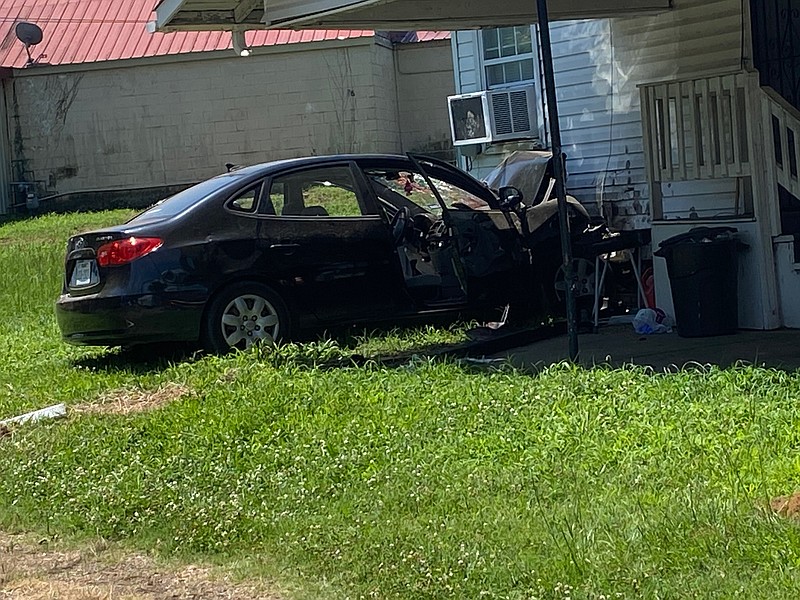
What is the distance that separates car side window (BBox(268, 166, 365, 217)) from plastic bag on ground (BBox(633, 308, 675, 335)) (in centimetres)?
234

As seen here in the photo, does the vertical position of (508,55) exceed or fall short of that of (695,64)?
it exceeds it

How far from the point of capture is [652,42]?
1107 centimetres

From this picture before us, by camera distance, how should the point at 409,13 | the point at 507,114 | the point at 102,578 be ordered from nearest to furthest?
the point at 102,578 < the point at 409,13 < the point at 507,114

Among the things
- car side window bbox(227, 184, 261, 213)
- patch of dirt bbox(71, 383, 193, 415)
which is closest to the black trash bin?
car side window bbox(227, 184, 261, 213)

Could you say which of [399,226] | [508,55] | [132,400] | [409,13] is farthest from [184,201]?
[508,55]

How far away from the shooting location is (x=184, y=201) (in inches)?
368

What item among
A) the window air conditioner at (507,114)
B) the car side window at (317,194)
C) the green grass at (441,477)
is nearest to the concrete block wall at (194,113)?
the window air conditioner at (507,114)

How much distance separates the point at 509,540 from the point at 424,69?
18.6 metres

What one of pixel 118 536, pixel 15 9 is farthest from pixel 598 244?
pixel 15 9

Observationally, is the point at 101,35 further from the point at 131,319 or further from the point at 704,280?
the point at 704,280

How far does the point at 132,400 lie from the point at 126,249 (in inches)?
53.9

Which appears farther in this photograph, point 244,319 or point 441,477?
point 244,319

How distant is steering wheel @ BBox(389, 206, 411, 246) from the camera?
31.3 feet

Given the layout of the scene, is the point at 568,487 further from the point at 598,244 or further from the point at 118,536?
the point at 598,244
